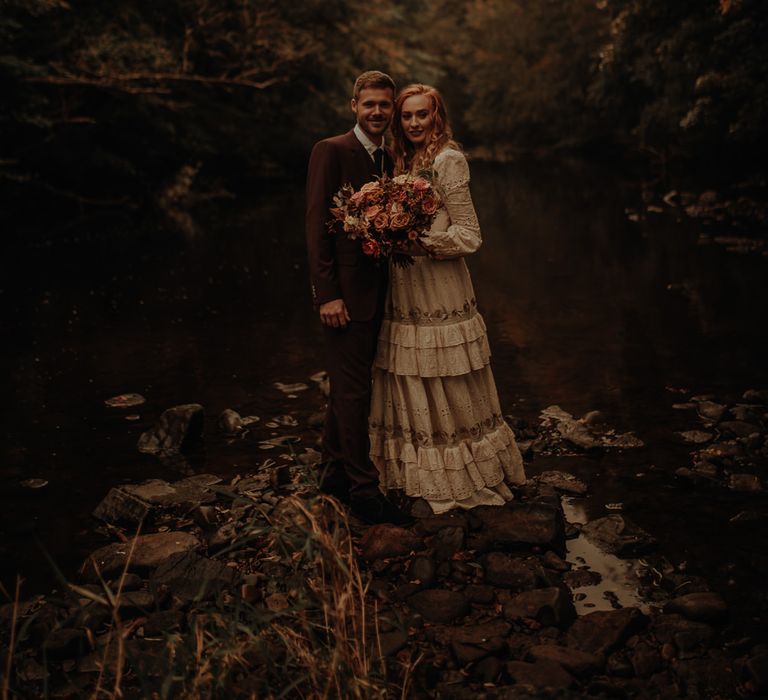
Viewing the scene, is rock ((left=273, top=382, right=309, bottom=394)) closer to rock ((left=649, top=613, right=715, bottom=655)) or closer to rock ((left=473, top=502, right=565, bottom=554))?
rock ((left=473, top=502, right=565, bottom=554))

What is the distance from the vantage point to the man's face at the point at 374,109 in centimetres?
480

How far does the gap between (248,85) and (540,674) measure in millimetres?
25907

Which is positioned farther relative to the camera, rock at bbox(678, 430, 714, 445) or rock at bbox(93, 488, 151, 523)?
rock at bbox(678, 430, 714, 445)

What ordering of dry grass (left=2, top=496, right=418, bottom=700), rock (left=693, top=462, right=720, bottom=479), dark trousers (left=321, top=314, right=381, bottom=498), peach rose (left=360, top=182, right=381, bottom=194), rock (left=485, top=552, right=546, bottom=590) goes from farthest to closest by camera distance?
rock (left=693, top=462, right=720, bottom=479) < dark trousers (left=321, top=314, right=381, bottom=498) < peach rose (left=360, top=182, right=381, bottom=194) < rock (left=485, top=552, right=546, bottom=590) < dry grass (left=2, top=496, right=418, bottom=700)

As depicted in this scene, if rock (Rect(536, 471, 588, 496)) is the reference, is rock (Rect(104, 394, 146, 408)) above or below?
above

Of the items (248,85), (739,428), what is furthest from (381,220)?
(248,85)

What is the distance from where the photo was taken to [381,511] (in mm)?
5172

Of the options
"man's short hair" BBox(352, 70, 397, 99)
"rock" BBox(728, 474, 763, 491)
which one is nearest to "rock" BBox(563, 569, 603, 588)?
"rock" BBox(728, 474, 763, 491)

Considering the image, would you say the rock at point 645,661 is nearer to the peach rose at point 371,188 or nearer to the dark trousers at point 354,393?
the dark trousers at point 354,393

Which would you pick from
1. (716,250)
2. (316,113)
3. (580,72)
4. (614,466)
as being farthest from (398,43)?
(614,466)

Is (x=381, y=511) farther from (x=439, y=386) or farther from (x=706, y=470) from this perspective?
(x=706, y=470)

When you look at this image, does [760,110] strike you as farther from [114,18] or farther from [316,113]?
[316,113]

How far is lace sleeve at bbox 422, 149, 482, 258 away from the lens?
5.00 meters

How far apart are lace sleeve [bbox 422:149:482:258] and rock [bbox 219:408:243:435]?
309 centimetres
